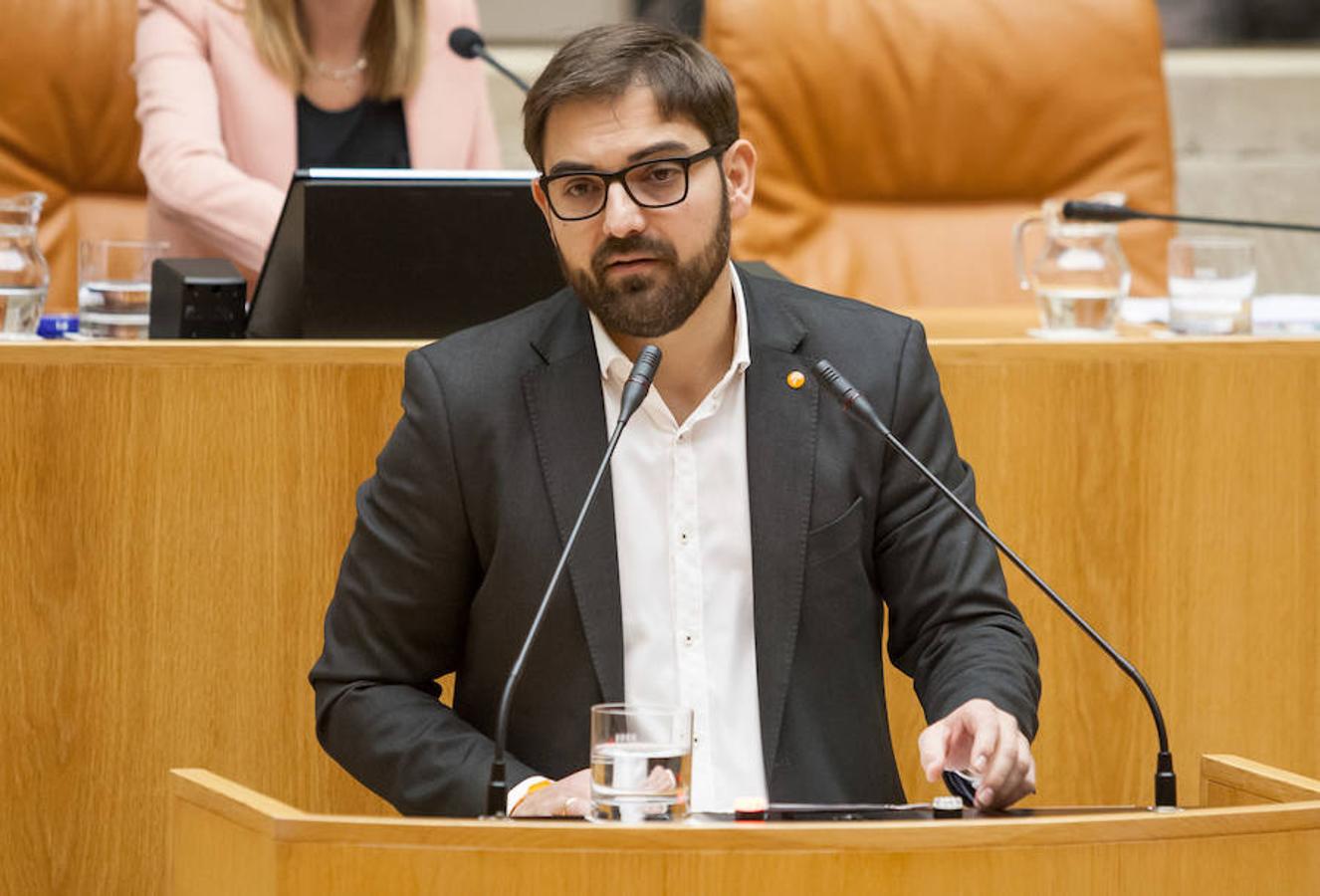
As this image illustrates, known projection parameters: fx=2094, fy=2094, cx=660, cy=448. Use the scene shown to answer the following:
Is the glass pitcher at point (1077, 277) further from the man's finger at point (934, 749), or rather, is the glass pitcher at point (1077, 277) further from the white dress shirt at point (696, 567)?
the man's finger at point (934, 749)

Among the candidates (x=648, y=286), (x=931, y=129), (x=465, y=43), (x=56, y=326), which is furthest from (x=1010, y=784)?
(x=931, y=129)

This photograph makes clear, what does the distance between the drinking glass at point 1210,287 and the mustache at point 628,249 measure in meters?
0.84

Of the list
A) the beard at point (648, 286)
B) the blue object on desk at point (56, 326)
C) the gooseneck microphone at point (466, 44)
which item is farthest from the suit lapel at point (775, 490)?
the gooseneck microphone at point (466, 44)

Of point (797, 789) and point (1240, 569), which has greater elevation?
point (1240, 569)

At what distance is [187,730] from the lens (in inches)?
84.4

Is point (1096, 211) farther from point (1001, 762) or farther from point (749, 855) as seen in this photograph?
point (749, 855)

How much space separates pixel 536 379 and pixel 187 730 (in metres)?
0.59

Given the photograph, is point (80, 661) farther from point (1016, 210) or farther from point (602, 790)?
point (1016, 210)

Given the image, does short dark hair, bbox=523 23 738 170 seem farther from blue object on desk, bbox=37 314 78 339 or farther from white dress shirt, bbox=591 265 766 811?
blue object on desk, bbox=37 314 78 339

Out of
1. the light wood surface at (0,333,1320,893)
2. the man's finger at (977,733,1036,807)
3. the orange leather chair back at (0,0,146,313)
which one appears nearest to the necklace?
the orange leather chair back at (0,0,146,313)

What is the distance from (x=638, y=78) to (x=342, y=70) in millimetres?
1348

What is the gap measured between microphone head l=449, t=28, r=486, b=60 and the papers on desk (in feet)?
3.00

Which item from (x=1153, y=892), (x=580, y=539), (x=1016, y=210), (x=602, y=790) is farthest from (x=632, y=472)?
(x=1016, y=210)

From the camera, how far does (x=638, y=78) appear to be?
1791mm
